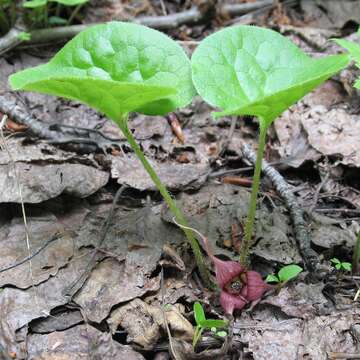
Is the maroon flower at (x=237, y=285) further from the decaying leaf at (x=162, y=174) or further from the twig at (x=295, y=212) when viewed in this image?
the decaying leaf at (x=162, y=174)

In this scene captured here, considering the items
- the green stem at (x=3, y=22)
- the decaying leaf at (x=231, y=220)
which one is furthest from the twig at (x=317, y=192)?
the green stem at (x=3, y=22)

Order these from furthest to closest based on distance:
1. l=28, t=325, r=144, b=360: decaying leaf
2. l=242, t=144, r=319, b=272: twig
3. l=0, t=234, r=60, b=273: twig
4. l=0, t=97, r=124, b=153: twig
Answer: l=0, t=97, r=124, b=153: twig, l=242, t=144, r=319, b=272: twig, l=0, t=234, r=60, b=273: twig, l=28, t=325, r=144, b=360: decaying leaf

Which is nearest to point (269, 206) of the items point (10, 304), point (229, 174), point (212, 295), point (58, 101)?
point (229, 174)

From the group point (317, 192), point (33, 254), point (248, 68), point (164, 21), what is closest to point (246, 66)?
point (248, 68)

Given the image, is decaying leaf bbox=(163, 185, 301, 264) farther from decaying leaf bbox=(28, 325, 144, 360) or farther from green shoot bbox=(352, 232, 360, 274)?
decaying leaf bbox=(28, 325, 144, 360)

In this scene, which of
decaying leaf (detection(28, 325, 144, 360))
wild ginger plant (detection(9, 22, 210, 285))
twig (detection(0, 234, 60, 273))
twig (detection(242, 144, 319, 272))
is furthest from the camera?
twig (detection(242, 144, 319, 272))

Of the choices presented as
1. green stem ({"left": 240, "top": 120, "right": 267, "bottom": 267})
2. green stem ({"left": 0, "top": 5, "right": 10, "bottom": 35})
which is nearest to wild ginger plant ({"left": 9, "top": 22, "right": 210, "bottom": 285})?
green stem ({"left": 240, "top": 120, "right": 267, "bottom": 267})
